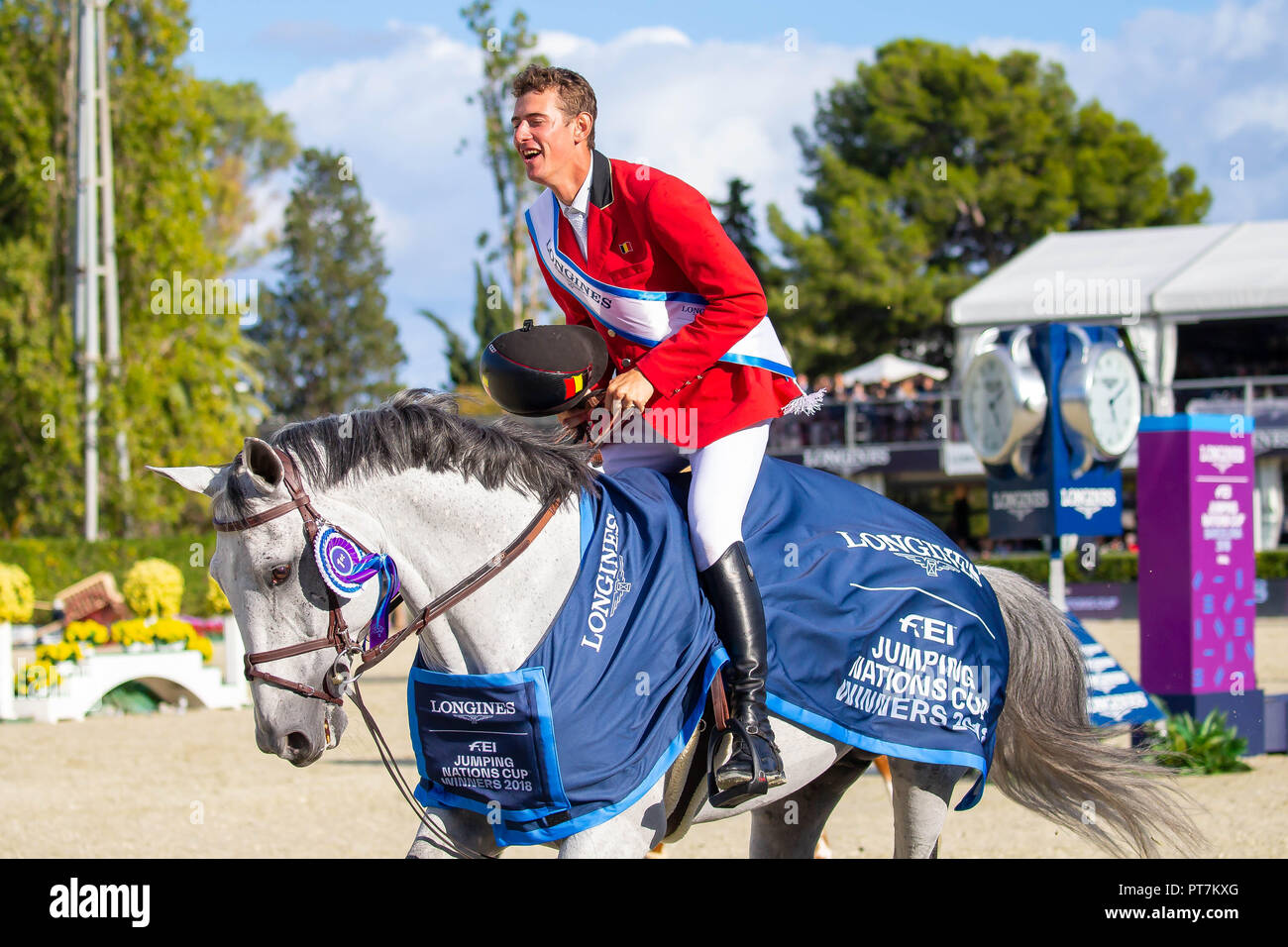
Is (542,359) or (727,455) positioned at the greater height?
(542,359)

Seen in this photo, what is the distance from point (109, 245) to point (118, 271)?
574 millimetres

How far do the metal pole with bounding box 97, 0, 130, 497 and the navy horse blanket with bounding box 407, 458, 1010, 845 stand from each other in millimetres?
19679

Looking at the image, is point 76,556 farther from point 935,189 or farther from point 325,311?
point 325,311

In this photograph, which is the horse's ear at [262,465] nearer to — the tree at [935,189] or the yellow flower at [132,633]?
the yellow flower at [132,633]

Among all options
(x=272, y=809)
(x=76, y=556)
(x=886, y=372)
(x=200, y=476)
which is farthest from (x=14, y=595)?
(x=886, y=372)

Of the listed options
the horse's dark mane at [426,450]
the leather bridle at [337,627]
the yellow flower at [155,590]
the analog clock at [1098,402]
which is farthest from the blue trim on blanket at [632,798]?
the yellow flower at [155,590]

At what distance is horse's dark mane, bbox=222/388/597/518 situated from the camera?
9.92ft

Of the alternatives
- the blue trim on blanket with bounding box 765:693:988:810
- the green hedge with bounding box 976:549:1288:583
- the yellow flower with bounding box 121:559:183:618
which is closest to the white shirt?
the blue trim on blanket with bounding box 765:693:988:810

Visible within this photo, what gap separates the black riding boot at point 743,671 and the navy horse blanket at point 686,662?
48 millimetres

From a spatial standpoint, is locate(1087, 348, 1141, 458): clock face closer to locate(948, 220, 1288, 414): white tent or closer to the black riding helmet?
the black riding helmet

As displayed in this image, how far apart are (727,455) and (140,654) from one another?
33.7 ft

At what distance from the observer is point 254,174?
50.8m
